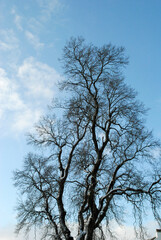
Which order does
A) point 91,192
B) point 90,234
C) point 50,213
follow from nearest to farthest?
point 90,234 < point 91,192 < point 50,213

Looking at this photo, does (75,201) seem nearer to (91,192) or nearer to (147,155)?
(91,192)

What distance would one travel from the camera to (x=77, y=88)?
13906 mm

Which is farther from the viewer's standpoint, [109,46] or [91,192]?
[109,46]

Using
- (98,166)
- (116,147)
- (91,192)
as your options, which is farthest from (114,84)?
(91,192)

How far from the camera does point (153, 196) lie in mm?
10742

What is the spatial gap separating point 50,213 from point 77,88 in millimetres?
6282

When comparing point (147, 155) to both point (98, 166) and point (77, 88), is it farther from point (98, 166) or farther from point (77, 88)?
point (77, 88)

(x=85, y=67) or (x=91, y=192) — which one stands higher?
(x=85, y=67)

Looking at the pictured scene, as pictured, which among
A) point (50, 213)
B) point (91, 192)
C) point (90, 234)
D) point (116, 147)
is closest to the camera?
point (90, 234)

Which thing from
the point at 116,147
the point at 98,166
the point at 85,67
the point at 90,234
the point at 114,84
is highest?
the point at 85,67

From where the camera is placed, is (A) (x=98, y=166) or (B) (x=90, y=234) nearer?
(B) (x=90, y=234)

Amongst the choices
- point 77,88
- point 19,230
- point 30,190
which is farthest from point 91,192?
point 77,88

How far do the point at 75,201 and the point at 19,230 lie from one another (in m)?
3.32

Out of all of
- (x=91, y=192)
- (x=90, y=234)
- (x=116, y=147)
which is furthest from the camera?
(x=116, y=147)
